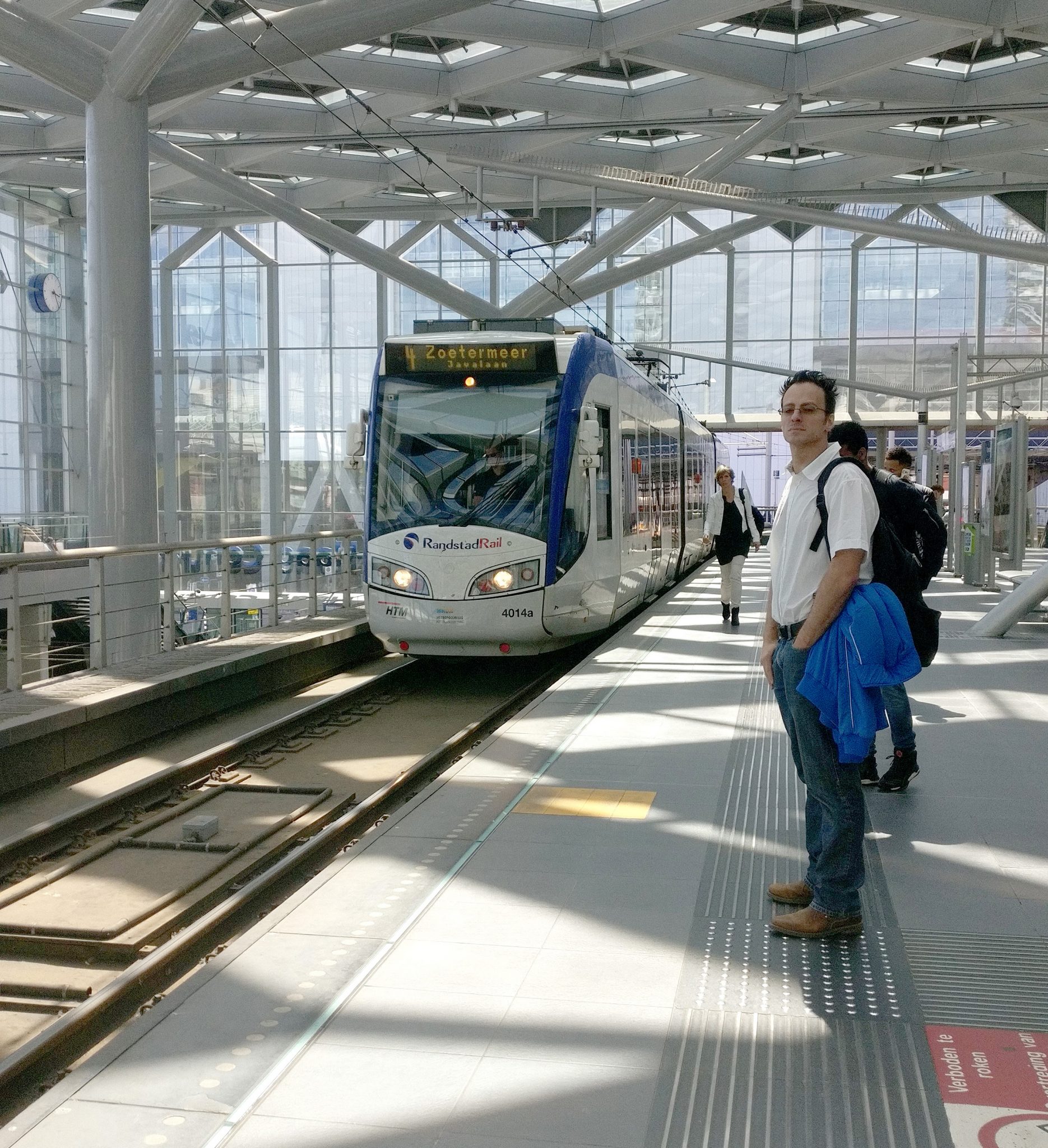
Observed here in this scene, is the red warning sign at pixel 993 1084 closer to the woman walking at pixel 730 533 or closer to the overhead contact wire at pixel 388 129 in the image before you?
the overhead contact wire at pixel 388 129

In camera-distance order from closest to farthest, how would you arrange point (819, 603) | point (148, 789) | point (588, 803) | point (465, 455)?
point (819, 603) → point (588, 803) → point (148, 789) → point (465, 455)

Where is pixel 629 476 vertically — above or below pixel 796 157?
below

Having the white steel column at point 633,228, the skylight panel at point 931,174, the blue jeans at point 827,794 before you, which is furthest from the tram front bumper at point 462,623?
the skylight panel at point 931,174

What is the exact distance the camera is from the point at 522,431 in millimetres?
11367

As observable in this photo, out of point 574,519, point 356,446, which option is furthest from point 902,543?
point 356,446

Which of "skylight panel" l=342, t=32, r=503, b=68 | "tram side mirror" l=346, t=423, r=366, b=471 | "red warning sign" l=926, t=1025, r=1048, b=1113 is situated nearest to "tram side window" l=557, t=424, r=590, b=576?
"tram side mirror" l=346, t=423, r=366, b=471

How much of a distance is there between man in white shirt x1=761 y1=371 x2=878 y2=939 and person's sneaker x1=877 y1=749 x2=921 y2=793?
224cm

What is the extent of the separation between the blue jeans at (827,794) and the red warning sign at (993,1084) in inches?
26.5

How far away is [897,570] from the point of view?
444 cm

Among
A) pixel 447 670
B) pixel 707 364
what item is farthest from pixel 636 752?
pixel 707 364

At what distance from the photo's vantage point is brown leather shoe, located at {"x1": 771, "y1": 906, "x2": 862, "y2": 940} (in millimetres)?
4223

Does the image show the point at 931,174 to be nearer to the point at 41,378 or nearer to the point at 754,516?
the point at 754,516

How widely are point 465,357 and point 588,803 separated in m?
6.28

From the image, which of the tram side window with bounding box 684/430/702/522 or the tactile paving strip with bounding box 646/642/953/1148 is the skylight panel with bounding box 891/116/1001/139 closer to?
the tram side window with bounding box 684/430/702/522
